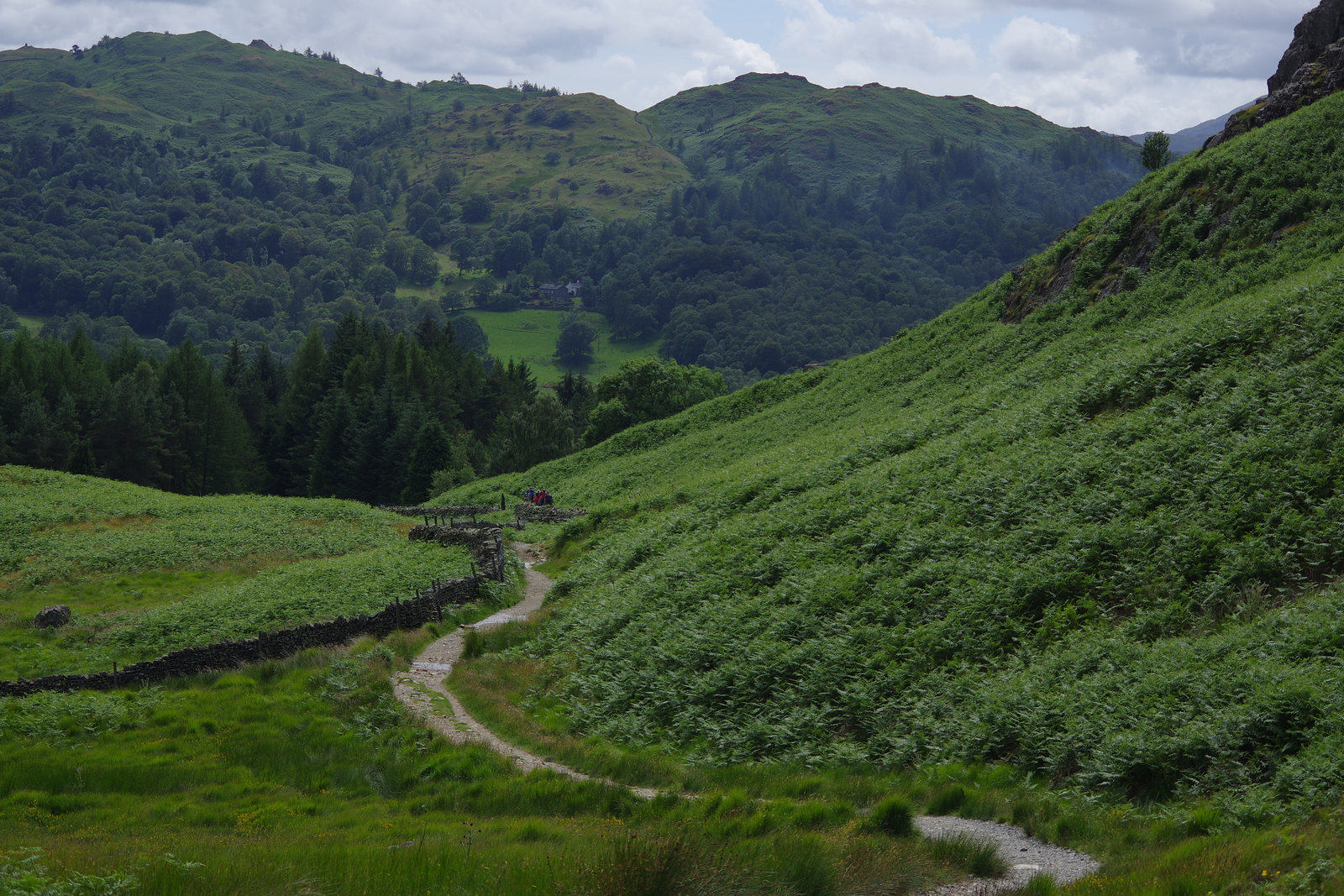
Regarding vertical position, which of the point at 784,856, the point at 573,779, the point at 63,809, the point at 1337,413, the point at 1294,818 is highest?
the point at 1337,413

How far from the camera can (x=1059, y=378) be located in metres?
33.7

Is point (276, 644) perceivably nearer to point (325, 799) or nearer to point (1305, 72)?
point (325, 799)

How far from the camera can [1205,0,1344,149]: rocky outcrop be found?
142 ft

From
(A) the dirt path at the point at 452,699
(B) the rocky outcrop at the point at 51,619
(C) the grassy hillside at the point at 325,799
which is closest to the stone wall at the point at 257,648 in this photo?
(C) the grassy hillside at the point at 325,799

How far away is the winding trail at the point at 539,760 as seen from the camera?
35.1 ft

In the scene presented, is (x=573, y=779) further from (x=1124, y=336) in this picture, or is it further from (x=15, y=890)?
(x=1124, y=336)

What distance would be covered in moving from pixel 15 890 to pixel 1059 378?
33087mm

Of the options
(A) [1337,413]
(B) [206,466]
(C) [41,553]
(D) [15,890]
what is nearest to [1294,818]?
(A) [1337,413]

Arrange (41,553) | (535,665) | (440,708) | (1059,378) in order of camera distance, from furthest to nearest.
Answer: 1. (41,553)
2. (1059,378)
3. (535,665)
4. (440,708)

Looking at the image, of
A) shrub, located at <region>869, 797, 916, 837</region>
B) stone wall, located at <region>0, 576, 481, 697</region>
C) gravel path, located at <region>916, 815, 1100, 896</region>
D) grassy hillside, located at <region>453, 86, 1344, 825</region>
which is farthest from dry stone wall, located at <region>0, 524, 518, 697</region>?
gravel path, located at <region>916, 815, 1100, 896</region>

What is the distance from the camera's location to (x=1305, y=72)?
44688 mm

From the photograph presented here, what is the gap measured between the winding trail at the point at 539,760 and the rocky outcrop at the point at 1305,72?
4280 cm

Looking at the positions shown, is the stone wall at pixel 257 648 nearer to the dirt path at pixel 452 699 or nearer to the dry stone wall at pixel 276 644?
the dry stone wall at pixel 276 644

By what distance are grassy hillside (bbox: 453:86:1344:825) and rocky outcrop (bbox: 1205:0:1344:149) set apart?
21.4 feet
